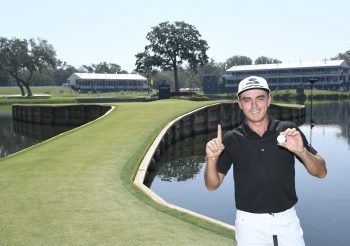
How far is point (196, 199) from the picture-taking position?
16.2m

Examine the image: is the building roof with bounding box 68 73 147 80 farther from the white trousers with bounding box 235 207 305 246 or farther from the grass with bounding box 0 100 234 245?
the white trousers with bounding box 235 207 305 246

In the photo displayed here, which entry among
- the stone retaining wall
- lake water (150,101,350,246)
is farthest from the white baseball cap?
the stone retaining wall

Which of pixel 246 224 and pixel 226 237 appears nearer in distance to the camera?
pixel 246 224

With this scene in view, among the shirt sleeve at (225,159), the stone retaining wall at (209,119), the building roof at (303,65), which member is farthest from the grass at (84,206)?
Result: the building roof at (303,65)

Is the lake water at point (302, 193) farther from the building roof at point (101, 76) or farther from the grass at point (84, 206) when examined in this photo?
the building roof at point (101, 76)

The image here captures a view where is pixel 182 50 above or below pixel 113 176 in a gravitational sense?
above

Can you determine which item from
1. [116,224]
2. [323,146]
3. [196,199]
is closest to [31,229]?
[116,224]

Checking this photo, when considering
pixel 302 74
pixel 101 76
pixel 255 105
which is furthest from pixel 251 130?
pixel 101 76

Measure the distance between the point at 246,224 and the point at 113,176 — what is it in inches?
397

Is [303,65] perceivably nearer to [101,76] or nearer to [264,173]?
[101,76]

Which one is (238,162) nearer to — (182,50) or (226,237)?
(226,237)

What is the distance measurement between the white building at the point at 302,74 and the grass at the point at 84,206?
390 ft

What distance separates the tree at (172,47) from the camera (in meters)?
105

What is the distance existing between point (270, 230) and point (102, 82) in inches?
5799
